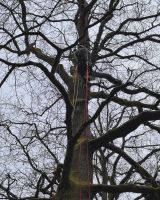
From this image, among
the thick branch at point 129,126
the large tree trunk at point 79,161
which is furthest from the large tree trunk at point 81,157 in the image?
the thick branch at point 129,126

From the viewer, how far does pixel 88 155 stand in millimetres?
5758

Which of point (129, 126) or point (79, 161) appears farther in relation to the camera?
point (79, 161)

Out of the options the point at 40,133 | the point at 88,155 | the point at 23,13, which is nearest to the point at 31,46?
the point at 23,13

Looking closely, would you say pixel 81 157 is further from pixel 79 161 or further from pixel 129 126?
pixel 129 126

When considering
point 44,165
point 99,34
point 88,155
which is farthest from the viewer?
point 44,165

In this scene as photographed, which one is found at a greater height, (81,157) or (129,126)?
(129,126)

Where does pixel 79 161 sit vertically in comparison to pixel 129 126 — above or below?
below

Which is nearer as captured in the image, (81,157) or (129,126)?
(129,126)

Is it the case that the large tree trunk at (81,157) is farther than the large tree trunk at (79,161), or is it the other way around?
the large tree trunk at (81,157)

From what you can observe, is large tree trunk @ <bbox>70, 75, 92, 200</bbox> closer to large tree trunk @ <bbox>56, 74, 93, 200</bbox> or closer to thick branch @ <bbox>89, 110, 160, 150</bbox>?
large tree trunk @ <bbox>56, 74, 93, 200</bbox>

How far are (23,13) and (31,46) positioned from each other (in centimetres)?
104

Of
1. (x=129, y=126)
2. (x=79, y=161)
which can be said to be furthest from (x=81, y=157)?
(x=129, y=126)

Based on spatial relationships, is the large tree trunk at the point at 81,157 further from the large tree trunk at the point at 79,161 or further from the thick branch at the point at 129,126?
the thick branch at the point at 129,126

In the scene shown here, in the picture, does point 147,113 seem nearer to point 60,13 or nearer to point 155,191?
point 155,191
